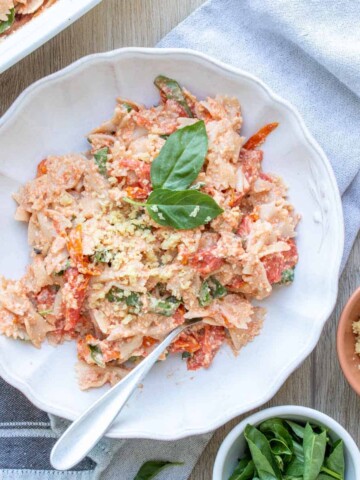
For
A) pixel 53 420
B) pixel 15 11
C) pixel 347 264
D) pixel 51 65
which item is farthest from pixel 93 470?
pixel 15 11

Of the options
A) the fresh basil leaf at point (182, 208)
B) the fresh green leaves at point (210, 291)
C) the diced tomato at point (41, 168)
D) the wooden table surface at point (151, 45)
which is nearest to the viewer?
the fresh basil leaf at point (182, 208)

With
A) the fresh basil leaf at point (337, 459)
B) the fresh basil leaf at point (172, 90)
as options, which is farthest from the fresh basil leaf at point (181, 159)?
the fresh basil leaf at point (337, 459)

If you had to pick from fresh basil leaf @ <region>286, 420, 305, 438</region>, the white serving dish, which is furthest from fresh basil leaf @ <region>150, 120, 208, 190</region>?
fresh basil leaf @ <region>286, 420, 305, 438</region>

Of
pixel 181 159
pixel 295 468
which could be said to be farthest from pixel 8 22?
pixel 295 468

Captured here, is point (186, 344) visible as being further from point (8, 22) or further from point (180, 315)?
point (8, 22)

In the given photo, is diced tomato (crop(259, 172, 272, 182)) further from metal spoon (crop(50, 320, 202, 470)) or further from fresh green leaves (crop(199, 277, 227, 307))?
metal spoon (crop(50, 320, 202, 470))

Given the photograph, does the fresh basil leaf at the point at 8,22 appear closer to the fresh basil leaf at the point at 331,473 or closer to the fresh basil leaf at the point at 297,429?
the fresh basil leaf at the point at 297,429

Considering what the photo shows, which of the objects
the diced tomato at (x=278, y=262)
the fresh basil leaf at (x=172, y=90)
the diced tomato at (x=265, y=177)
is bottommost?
the diced tomato at (x=278, y=262)
